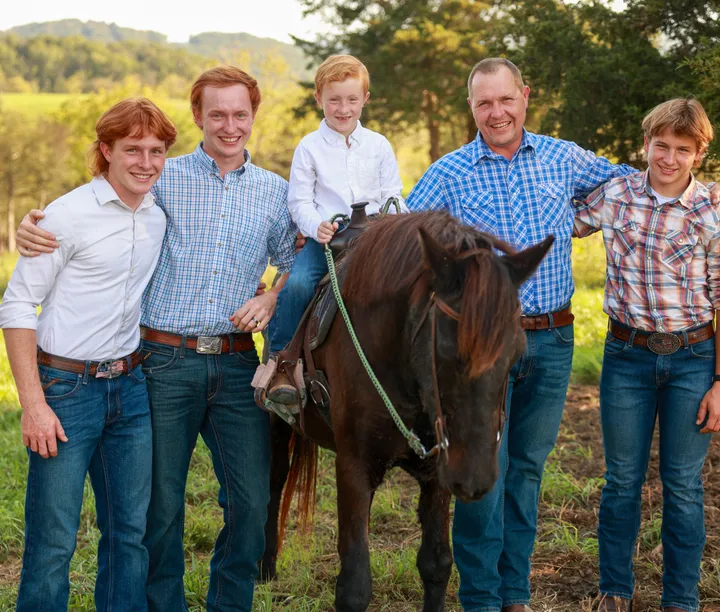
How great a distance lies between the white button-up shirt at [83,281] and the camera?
2.78m

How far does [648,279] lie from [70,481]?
2625mm

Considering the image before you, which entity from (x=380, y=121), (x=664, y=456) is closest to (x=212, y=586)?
(x=664, y=456)

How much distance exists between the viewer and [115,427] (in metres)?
3.03

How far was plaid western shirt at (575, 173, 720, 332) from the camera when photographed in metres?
3.40

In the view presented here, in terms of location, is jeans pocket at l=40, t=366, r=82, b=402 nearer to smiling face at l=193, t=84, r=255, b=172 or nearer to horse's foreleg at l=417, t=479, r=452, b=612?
smiling face at l=193, t=84, r=255, b=172

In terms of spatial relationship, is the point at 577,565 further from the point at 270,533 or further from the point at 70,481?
the point at 70,481

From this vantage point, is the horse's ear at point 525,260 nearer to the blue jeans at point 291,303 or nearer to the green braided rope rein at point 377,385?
the green braided rope rein at point 377,385

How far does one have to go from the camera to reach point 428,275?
2.66 m

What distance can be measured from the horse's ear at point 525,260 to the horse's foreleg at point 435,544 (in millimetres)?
1174

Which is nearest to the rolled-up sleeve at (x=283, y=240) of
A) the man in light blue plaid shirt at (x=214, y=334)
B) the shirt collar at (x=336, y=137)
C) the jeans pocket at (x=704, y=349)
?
the man in light blue plaid shirt at (x=214, y=334)

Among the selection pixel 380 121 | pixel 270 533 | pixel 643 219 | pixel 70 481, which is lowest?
pixel 270 533

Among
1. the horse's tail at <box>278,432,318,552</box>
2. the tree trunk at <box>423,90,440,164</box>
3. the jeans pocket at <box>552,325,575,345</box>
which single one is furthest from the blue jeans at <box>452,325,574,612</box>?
the tree trunk at <box>423,90,440,164</box>

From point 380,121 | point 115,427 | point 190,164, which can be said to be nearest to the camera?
point 115,427

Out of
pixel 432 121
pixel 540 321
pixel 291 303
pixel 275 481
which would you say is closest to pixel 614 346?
pixel 540 321
